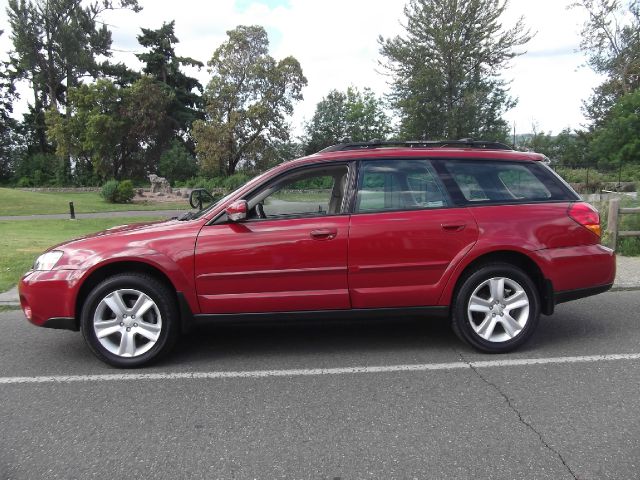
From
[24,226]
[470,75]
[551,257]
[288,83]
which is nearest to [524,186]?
[551,257]

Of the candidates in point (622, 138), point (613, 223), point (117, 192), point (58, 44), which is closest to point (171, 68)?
point (58, 44)

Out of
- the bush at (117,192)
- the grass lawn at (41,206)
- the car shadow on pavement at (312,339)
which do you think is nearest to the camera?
the car shadow on pavement at (312,339)

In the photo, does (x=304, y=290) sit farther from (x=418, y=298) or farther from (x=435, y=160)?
(x=435, y=160)

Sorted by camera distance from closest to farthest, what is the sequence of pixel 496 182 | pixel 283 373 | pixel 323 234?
pixel 283 373 < pixel 323 234 < pixel 496 182

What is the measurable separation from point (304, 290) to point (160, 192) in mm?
32954

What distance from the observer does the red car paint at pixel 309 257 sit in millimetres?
4250

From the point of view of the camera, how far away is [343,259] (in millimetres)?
4305

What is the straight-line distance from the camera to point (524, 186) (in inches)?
185

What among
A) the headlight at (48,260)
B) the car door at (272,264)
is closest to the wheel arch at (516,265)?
the car door at (272,264)

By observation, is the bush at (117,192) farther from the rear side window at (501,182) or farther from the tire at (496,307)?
the tire at (496,307)

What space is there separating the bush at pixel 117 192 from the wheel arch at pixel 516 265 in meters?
27.7

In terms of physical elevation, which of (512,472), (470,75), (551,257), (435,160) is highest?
(470,75)

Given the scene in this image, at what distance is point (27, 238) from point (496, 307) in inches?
461

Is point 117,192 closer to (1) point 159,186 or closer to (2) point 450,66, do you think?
(1) point 159,186
